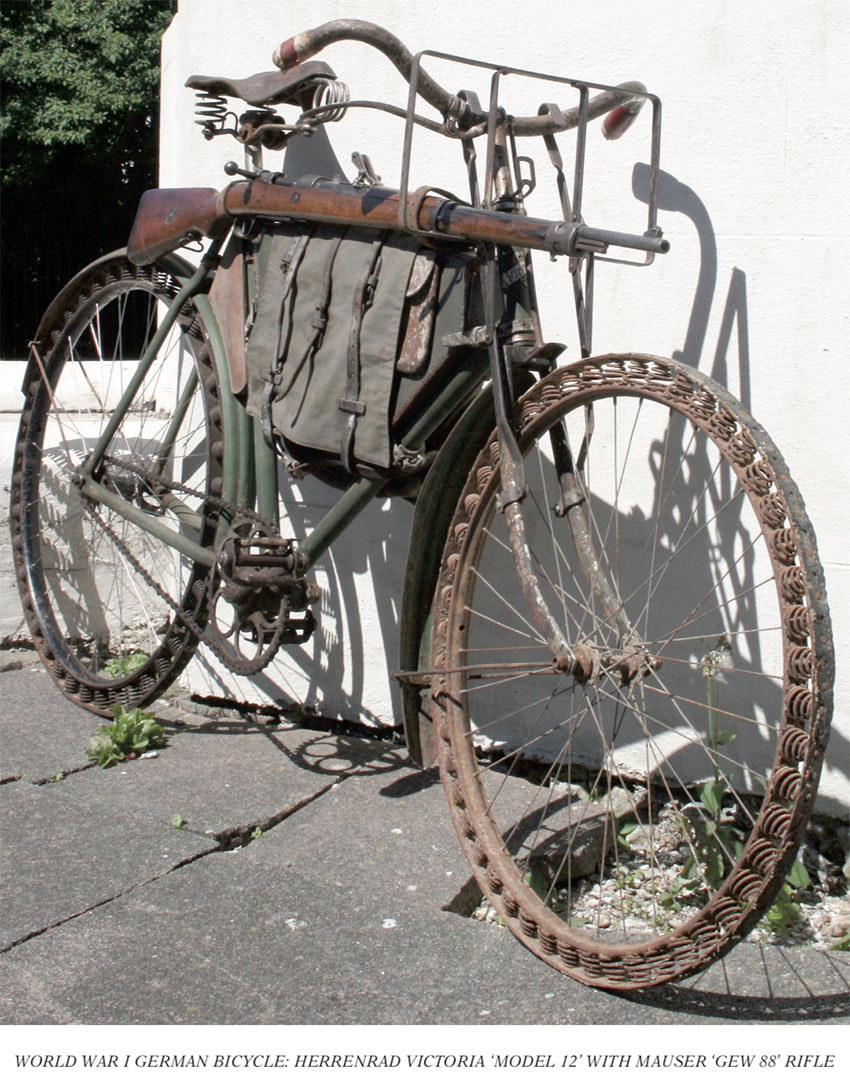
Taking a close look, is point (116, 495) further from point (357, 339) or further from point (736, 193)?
point (736, 193)

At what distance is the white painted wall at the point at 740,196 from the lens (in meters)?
2.84

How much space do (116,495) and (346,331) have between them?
1106mm

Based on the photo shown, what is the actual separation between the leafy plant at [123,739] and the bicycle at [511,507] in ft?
0.43

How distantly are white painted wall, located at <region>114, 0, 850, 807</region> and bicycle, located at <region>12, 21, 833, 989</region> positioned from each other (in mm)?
154

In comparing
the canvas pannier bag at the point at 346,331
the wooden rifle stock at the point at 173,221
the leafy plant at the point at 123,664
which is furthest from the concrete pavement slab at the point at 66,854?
the wooden rifle stock at the point at 173,221

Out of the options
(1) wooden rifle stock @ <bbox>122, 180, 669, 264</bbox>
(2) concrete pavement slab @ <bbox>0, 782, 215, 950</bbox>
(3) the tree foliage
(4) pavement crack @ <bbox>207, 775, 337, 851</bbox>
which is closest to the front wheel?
(1) wooden rifle stock @ <bbox>122, 180, 669, 264</bbox>

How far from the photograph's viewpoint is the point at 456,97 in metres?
2.78

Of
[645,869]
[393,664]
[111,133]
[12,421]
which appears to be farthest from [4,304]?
[645,869]

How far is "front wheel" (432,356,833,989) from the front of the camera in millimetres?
2102

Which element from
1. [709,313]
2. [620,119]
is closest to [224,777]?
[709,313]

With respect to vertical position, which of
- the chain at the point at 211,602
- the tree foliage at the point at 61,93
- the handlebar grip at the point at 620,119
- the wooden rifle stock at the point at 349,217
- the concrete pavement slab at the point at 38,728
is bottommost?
the concrete pavement slab at the point at 38,728

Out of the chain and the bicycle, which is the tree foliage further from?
the bicycle

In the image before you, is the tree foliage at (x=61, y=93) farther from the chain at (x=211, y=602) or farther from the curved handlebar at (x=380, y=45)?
the curved handlebar at (x=380, y=45)

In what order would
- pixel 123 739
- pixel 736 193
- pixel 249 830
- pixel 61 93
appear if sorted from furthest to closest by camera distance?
pixel 61 93, pixel 123 739, pixel 249 830, pixel 736 193
